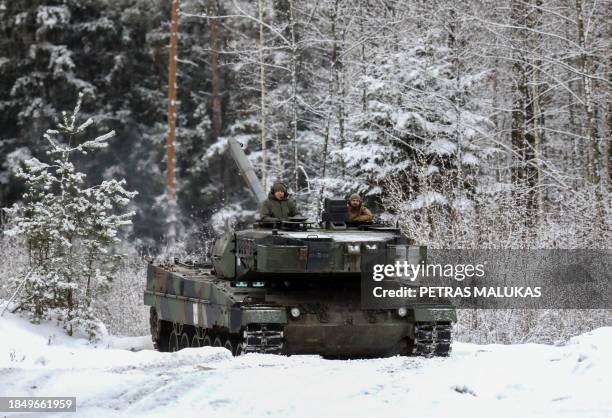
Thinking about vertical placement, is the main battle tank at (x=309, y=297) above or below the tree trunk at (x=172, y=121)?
below

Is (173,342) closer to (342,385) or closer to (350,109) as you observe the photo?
(342,385)

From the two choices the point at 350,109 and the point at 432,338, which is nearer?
the point at 432,338

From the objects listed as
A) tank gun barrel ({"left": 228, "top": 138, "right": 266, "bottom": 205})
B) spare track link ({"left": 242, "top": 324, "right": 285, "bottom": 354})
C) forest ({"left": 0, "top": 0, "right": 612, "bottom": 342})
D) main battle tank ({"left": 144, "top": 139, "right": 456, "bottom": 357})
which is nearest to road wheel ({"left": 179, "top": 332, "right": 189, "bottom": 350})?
main battle tank ({"left": 144, "top": 139, "right": 456, "bottom": 357})

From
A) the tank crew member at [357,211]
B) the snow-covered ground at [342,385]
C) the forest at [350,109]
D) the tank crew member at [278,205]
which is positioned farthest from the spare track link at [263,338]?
the forest at [350,109]

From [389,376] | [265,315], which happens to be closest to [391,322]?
[265,315]

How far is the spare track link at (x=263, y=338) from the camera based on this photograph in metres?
12.4

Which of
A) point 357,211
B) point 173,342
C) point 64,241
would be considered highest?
point 357,211

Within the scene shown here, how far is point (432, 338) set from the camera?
43.8 ft

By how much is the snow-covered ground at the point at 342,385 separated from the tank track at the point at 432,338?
4.66 ft

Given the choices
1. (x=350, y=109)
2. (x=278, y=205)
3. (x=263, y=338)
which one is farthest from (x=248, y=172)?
(x=350, y=109)

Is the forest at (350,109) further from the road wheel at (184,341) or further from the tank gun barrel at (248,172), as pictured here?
the road wheel at (184,341)

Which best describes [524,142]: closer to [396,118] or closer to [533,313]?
[396,118]

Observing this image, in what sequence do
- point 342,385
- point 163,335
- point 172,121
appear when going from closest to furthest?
point 342,385, point 163,335, point 172,121

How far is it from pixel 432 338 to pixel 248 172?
14.7 feet
